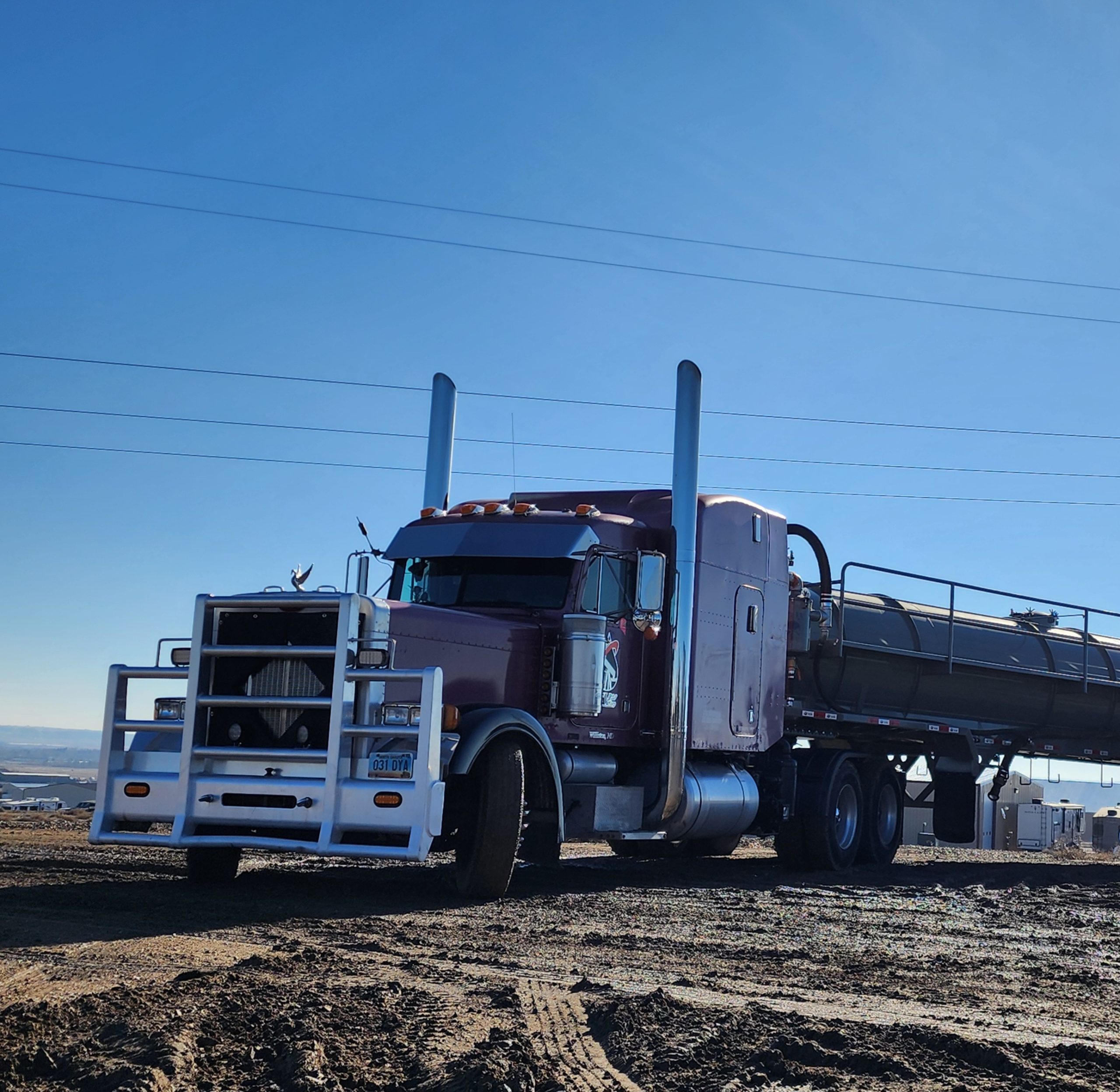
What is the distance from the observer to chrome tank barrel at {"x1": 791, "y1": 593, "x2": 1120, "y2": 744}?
16297mm

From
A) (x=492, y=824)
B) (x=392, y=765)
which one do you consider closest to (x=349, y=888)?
(x=492, y=824)

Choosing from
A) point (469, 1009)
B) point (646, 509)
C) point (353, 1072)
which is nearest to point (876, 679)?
point (646, 509)

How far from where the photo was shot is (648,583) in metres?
12.2

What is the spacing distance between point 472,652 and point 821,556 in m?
6.49

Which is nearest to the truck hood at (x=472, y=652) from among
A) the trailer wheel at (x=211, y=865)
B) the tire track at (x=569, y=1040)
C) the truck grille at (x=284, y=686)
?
the truck grille at (x=284, y=686)

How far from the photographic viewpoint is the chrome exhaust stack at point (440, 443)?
14.4 m

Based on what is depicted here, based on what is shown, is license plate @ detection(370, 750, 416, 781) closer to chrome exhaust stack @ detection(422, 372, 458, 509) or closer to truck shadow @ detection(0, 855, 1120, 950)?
truck shadow @ detection(0, 855, 1120, 950)

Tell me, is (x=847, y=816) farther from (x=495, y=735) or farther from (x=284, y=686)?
(x=284, y=686)

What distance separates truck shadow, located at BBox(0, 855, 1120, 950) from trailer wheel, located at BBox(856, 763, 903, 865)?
0.33m

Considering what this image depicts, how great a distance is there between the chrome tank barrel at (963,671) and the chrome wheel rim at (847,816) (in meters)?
0.97

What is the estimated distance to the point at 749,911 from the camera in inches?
418

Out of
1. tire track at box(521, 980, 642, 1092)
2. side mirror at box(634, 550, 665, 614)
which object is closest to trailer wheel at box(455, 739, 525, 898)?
side mirror at box(634, 550, 665, 614)

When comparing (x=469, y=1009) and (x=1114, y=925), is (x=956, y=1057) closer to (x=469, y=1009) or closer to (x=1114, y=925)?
(x=469, y=1009)

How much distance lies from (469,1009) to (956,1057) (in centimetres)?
205
